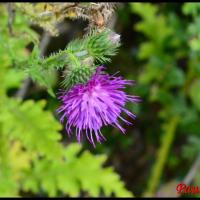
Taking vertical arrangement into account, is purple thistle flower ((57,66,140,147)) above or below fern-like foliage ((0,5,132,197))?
above

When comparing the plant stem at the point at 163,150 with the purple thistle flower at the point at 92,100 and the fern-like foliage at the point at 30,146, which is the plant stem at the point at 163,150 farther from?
the purple thistle flower at the point at 92,100

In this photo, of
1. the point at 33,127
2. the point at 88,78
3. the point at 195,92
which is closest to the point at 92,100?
the point at 88,78

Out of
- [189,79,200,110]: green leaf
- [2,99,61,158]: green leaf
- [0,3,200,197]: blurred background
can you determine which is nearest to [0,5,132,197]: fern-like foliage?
[2,99,61,158]: green leaf

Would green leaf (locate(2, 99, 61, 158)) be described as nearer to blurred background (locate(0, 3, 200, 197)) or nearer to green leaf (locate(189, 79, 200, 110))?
blurred background (locate(0, 3, 200, 197))

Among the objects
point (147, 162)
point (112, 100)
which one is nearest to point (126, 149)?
point (147, 162)

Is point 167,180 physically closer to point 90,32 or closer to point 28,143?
point 28,143

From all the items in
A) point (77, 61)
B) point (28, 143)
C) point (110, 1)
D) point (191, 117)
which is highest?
point (110, 1)

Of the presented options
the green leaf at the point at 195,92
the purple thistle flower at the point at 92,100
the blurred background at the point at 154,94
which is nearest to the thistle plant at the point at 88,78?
the purple thistle flower at the point at 92,100

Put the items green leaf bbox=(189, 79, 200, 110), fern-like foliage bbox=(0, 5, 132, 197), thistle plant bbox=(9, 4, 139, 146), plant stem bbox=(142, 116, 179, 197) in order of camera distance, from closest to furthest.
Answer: thistle plant bbox=(9, 4, 139, 146) < fern-like foliage bbox=(0, 5, 132, 197) < green leaf bbox=(189, 79, 200, 110) < plant stem bbox=(142, 116, 179, 197)
